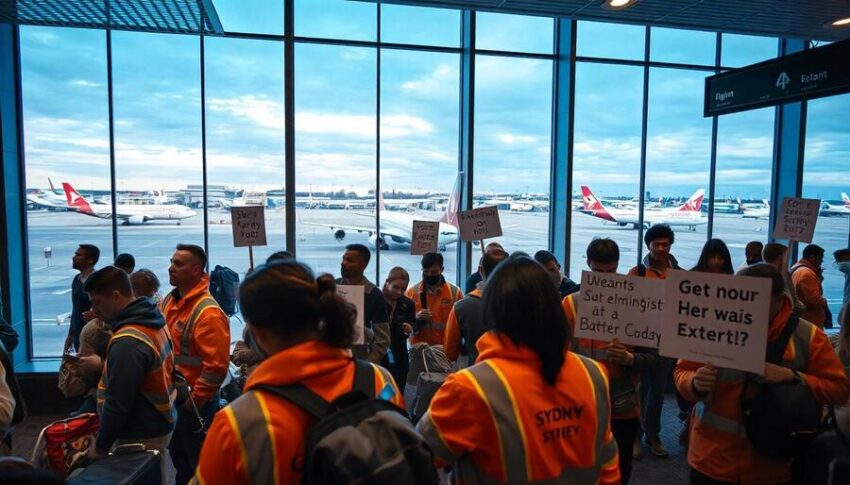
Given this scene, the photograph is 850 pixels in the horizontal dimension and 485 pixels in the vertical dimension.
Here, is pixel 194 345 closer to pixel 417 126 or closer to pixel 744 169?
pixel 417 126

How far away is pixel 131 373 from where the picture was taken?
7.25ft

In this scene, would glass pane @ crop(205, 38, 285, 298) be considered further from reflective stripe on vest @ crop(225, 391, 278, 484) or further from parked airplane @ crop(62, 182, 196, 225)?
reflective stripe on vest @ crop(225, 391, 278, 484)

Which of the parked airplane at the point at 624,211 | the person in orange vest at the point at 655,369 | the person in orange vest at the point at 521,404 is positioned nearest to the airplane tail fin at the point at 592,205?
the parked airplane at the point at 624,211

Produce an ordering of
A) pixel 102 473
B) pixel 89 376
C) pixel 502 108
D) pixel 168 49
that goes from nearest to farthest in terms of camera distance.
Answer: pixel 102 473
pixel 89 376
pixel 168 49
pixel 502 108

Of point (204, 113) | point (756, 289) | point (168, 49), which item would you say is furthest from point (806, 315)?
point (168, 49)

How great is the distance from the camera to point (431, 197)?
25.3 feet

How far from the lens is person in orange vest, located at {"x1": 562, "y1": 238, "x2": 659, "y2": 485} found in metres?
2.69

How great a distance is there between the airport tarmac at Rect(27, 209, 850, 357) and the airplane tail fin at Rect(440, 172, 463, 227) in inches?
27.9

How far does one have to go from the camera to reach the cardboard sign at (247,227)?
4.62m

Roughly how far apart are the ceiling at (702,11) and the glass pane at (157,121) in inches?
115

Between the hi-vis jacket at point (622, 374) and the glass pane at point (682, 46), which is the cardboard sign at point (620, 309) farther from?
the glass pane at point (682, 46)

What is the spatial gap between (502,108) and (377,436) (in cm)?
670

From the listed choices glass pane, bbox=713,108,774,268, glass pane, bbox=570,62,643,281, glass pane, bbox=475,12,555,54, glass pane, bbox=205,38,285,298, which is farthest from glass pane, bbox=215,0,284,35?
glass pane, bbox=713,108,774,268

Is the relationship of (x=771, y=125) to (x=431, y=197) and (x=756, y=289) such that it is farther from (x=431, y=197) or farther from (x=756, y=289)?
(x=756, y=289)
